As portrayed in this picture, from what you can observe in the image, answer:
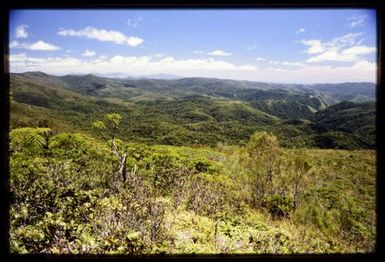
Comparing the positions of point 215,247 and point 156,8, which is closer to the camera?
point 156,8

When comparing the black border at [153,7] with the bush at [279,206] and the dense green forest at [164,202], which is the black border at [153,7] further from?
the bush at [279,206]

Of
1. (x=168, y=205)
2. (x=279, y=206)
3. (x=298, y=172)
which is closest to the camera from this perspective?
(x=168, y=205)

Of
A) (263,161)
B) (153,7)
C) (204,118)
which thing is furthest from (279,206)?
(204,118)

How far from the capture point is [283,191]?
19.0 ft

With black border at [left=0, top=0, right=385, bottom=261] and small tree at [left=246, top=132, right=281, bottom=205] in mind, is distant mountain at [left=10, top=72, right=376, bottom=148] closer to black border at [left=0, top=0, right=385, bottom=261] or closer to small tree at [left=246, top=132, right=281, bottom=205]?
small tree at [left=246, top=132, right=281, bottom=205]

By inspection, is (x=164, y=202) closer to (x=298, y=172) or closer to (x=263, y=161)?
(x=263, y=161)

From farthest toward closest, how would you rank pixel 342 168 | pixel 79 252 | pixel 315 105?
pixel 315 105 → pixel 342 168 → pixel 79 252

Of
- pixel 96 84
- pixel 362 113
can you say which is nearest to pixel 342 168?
pixel 362 113

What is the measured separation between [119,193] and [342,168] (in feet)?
61.2

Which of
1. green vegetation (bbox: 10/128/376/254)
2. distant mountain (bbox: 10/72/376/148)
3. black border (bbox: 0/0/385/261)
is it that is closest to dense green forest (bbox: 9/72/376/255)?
green vegetation (bbox: 10/128/376/254)

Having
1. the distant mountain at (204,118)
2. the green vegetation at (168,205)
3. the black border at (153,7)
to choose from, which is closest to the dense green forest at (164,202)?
the green vegetation at (168,205)

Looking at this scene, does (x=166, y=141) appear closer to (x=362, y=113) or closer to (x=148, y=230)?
(x=148, y=230)

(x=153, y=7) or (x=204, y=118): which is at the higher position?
(x=153, y=7)
